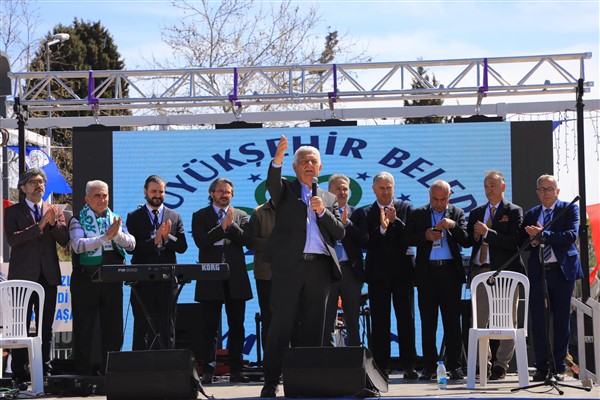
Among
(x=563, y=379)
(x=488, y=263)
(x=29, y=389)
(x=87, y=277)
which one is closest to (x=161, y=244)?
(x=87, y=277)

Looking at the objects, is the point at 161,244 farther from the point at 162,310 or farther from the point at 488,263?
the point at 488,263

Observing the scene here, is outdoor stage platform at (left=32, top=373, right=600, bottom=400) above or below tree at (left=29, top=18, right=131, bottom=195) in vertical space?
below

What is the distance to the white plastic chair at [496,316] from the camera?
23.8 ft

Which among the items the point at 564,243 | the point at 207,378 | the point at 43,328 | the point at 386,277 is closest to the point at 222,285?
the point at 207,378

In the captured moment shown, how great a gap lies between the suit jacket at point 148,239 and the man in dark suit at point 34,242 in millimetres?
566

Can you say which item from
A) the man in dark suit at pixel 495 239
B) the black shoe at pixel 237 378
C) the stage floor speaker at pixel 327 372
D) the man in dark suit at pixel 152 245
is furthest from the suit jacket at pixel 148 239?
the man in dark suit at pixel 495 239

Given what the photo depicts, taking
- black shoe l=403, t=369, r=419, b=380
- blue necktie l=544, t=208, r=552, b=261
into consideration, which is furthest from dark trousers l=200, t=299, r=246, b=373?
blue necktie l=544, t=208, r=552, b=261

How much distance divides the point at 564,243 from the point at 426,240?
1084 millimetres

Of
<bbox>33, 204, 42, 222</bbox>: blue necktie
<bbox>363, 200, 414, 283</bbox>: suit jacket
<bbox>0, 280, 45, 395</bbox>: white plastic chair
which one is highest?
<bbox>33, 204, 42, 222</bbox>: blue necktie

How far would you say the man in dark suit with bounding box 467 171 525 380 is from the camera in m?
7.85

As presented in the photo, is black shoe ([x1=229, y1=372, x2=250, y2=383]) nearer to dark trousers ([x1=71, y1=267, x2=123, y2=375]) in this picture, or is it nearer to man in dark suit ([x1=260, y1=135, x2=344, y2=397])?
dark trousers ([x1=71, y1=267, x2=123, y2=375])

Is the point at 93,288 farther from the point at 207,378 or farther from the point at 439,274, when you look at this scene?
the point at 439,274

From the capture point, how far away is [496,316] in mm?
7633

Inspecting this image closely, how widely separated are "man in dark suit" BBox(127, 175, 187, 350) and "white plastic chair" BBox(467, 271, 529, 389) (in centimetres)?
242
